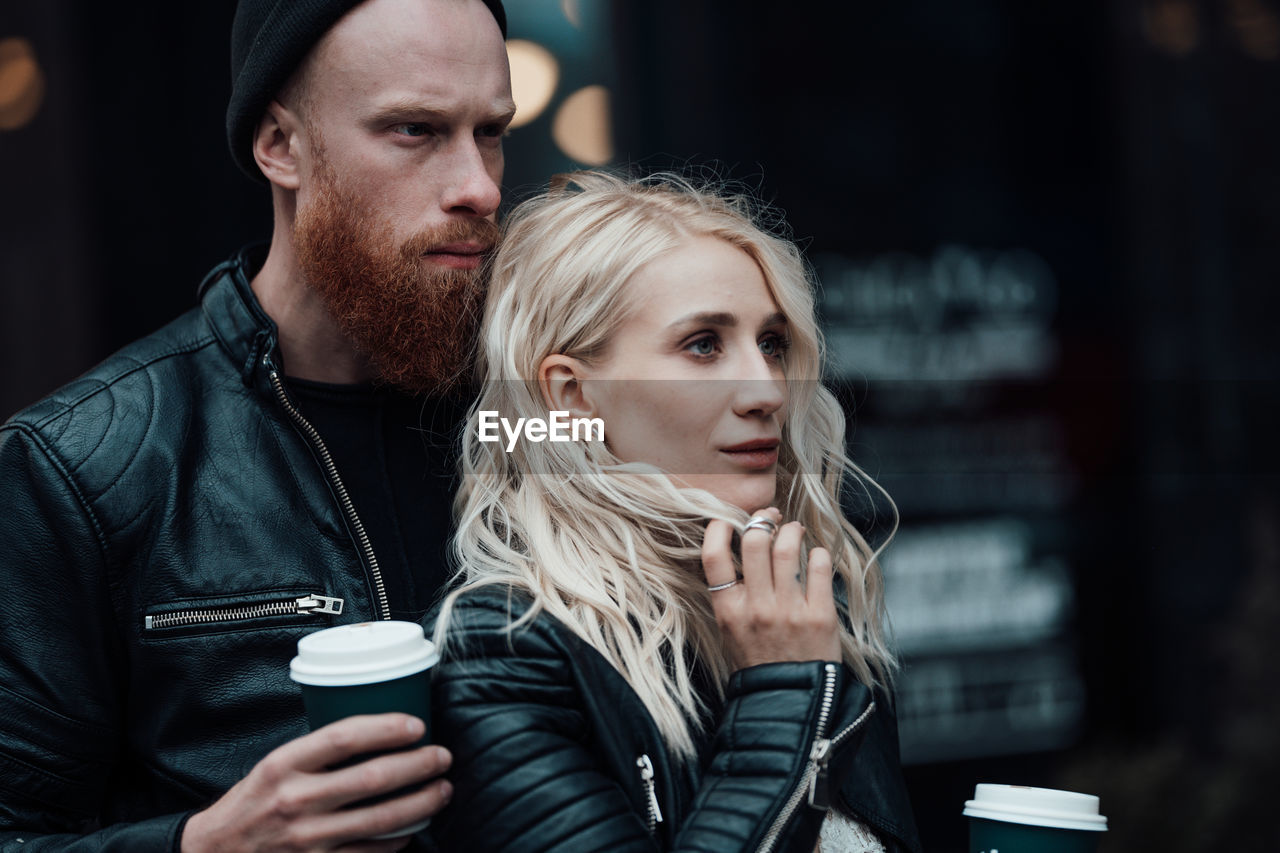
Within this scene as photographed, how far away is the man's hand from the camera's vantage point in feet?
5.85

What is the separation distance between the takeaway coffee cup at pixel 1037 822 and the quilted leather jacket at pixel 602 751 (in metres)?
0.29

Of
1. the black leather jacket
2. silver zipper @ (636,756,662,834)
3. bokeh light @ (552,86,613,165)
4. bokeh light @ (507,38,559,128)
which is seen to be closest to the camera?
silver zipper @ (636,756,662,834)

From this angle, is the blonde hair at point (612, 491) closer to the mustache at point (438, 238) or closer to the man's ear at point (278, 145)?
the mustache at point (438, 238)

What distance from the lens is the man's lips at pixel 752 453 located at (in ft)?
7.62

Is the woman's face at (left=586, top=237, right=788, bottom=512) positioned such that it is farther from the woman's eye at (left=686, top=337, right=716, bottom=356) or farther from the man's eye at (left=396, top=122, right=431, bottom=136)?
the man's eye at (left=396, top=122, right=431, bottom=136)

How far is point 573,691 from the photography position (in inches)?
80.2

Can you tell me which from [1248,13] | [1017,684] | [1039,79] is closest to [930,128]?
[1039,79]

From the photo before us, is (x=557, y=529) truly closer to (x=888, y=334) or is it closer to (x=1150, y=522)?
(x=888, y=334)

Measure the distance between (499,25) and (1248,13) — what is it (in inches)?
168

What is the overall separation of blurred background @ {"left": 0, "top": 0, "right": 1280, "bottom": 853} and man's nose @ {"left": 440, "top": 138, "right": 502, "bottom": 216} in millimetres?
2200

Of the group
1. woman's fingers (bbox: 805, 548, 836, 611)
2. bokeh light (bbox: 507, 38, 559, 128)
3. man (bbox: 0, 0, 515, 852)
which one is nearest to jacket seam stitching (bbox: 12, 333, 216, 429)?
man (bbox: 0, 0, 515, 852)

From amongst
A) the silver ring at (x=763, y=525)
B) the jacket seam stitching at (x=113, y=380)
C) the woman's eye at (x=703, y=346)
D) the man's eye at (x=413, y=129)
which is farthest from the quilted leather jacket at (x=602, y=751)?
the man's eye at (x=413, y=129)

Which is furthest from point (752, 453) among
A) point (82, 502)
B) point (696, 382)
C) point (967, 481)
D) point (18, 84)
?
point (18, 84)

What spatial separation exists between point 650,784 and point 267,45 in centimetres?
181
